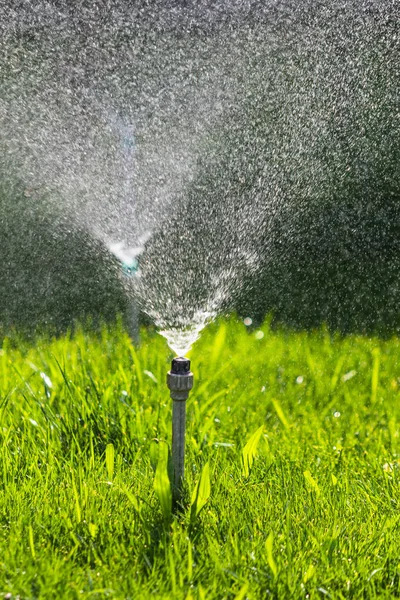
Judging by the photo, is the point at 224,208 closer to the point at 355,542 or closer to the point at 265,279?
the point at 265,279

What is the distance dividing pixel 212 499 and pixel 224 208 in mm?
3442

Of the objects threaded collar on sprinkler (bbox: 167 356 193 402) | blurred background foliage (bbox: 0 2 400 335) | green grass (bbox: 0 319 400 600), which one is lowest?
green grass (bbox: 0 319 400 600)

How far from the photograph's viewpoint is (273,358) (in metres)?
3.84

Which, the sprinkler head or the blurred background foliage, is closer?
the sprinkler head

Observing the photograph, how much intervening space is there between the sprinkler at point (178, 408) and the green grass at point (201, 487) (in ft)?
0.14

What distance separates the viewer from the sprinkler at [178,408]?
1.97 metres

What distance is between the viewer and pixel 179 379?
1.96 metres

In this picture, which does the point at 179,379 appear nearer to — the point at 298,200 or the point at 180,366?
the point at 180,366

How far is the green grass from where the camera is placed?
68.7 inches

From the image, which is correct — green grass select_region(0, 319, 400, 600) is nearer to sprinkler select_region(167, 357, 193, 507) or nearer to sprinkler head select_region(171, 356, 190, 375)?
sprinkler select_region(167, 357, 193, 507)

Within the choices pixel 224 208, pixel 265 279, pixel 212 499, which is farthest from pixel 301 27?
pixel 212 499

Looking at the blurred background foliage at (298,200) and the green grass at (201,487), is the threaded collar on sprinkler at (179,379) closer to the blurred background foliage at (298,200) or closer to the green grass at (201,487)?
the green grass at (201,487)

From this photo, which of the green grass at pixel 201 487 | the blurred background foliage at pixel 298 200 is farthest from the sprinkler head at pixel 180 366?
the blurred background foliage at pixel 298 200

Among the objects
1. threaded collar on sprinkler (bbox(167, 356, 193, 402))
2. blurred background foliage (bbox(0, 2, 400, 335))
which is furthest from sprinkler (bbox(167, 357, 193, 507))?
blurred background foliage (bbox(0, 2, 400, 335))
